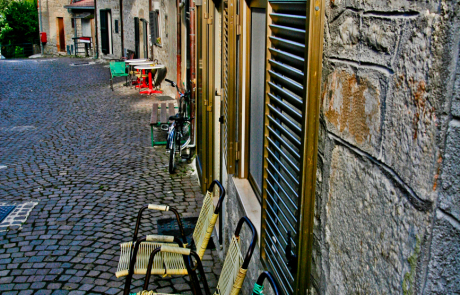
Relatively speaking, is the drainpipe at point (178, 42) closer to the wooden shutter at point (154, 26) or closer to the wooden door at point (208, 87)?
the wooden shutter at point (154, 26)

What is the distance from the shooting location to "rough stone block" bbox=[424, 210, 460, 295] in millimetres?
1043

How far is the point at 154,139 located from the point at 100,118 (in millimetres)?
2710

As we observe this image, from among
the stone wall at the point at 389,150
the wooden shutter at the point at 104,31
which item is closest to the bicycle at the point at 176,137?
the stone wall at the point at 389,150

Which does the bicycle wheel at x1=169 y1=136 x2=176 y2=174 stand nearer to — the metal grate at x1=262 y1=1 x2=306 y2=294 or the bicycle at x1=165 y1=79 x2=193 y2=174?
the bicycle at x1=165 y1=79 x2=193 y2=174

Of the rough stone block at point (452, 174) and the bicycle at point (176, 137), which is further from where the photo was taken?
the bicycle at point (176, 137)

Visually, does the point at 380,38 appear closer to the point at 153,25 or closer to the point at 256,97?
the point at 256,97

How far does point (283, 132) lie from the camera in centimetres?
219

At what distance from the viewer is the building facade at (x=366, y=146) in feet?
3.50

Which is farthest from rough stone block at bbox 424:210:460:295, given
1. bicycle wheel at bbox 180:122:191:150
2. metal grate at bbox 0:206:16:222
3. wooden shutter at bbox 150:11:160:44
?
wooden shutter at bbox 150:11:160:44

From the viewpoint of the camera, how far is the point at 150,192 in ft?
21.6

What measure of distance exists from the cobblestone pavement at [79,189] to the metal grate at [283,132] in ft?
6.51

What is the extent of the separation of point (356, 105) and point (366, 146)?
147mm

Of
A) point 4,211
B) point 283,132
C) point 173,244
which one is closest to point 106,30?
point 4,211

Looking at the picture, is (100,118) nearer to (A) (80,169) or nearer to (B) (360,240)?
(A) (80,169)
